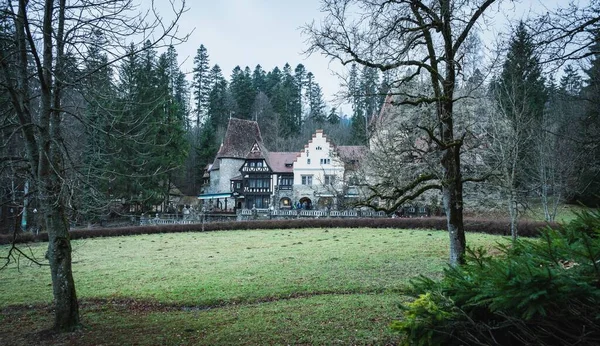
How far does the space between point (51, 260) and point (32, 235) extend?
24.7 m

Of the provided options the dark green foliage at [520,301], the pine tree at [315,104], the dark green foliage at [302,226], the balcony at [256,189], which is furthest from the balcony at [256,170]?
the dark green foliage at [520,301]

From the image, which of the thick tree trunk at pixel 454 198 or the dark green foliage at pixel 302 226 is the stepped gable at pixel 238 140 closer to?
the dark green foliage at pixel 302 226

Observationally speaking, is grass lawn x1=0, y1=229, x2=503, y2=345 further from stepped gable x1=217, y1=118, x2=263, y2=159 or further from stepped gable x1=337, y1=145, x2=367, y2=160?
stepped gable x1=217, y1=118, x2=263, y2=159

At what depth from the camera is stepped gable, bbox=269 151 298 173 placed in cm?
5094

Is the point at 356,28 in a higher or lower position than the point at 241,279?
higher

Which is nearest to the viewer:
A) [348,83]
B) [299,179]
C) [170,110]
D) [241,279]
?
[348,83]

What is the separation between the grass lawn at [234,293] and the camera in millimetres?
7199

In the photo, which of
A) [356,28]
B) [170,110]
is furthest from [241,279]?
[170,110]

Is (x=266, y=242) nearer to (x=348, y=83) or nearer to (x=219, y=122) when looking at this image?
(x=348, y=83)

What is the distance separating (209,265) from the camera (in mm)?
16422

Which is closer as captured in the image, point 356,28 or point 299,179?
point 356,28

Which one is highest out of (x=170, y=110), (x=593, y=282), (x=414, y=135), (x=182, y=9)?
(x=170, y=110)

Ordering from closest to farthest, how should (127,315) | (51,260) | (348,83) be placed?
(51,260) → (348,83) → (127,315)

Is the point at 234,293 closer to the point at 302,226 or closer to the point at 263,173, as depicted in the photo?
the point at 302,226
